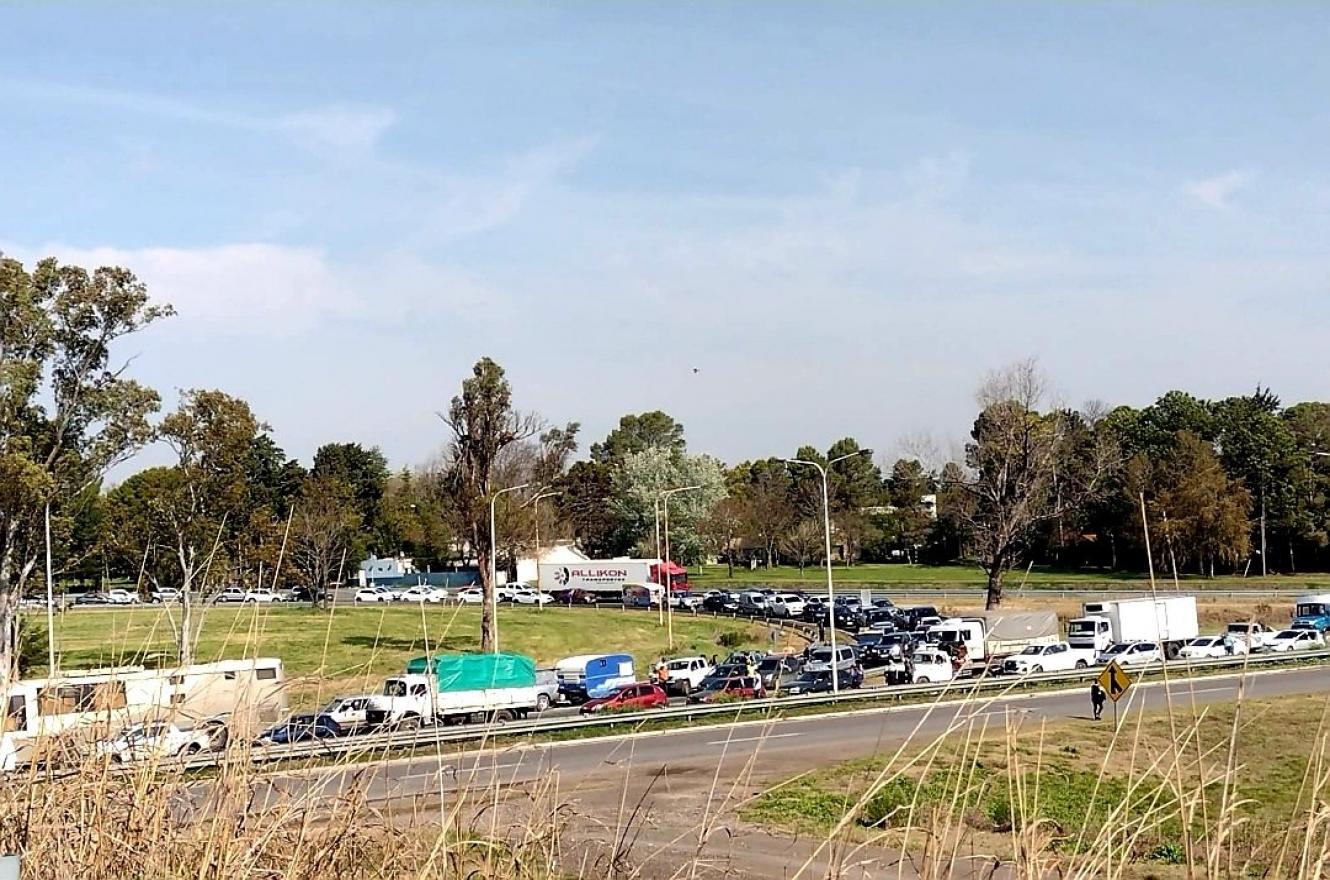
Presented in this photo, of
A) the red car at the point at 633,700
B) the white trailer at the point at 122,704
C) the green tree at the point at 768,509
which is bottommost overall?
the red car at the point at 633,700

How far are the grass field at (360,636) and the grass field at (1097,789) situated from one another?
87.3 inches

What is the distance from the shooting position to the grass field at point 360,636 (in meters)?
A: 5.91

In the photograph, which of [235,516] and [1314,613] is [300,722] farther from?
[1314,613]

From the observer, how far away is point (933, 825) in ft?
10.4

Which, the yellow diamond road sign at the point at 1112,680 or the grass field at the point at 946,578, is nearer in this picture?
the yellow diamond road sign at the point at 1112,680

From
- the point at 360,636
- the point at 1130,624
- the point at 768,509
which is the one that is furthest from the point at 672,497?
the point at 360,636

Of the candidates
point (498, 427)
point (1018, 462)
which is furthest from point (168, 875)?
point (1018, 462)

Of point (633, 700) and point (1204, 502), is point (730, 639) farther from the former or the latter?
point (1204, 502)

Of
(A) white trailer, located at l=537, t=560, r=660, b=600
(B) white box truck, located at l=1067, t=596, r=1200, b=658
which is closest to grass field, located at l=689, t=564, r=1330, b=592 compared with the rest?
(A) white trailer, located at l=537, t=560, r=660, b=600

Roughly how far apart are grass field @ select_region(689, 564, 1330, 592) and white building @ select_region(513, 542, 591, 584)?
11294mm

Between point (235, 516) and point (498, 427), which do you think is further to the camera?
point (498, 427)

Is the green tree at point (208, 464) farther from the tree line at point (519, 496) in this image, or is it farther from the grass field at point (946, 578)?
the grass field at point (946, 578)

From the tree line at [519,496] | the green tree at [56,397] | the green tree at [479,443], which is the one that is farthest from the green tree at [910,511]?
the green tree at [56,397]

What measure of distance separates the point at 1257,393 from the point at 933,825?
405 feet
